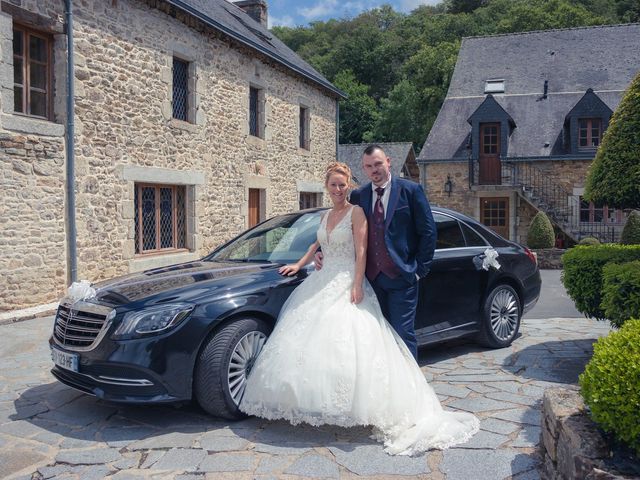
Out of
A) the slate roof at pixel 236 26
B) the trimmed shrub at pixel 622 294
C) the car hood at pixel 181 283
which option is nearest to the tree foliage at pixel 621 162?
the trimmed shrub at pixel 622 294

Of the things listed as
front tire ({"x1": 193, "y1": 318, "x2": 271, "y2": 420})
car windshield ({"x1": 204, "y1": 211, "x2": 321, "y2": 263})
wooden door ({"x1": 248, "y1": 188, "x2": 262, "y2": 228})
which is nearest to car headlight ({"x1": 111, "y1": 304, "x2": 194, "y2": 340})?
front tire ({"x1": 193, "y1": 318, "x2": 271, "y2": 420})

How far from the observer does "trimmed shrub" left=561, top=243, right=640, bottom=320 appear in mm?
5523

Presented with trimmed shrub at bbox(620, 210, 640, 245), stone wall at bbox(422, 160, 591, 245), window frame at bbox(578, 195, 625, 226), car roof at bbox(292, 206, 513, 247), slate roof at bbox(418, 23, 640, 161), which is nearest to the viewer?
car roof at bbox(292, 206, 513, 247)

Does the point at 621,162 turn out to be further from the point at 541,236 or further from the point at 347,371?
the point at 541,236

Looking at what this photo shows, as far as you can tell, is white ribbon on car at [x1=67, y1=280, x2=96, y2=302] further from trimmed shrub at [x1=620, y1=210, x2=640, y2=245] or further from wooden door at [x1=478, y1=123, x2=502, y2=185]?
wooden door at [x1=478, y1=123, x2=502, y2=185]

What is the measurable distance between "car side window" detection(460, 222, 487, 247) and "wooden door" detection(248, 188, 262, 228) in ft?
33.3

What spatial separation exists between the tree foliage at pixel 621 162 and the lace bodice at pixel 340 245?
2852mm

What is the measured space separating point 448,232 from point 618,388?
344 cm

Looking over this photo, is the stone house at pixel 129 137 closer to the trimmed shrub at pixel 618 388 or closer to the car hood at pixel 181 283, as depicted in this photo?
the car hood at pixel 181 283

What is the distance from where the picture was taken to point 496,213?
23.0 meters

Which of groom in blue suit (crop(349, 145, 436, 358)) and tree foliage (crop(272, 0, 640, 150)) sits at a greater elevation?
tree foliage (crop(272, 0, 640, 150))

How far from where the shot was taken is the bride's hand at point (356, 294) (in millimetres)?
4055

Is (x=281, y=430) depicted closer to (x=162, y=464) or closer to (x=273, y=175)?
(x=162, y=464)

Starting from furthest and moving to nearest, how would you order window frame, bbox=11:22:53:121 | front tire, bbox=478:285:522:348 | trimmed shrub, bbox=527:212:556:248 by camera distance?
trimmed shrub, bbox=527:212:556:248 → window frame, bbox=11:22:53:121 → front tire, bbox=478:285:522:348
